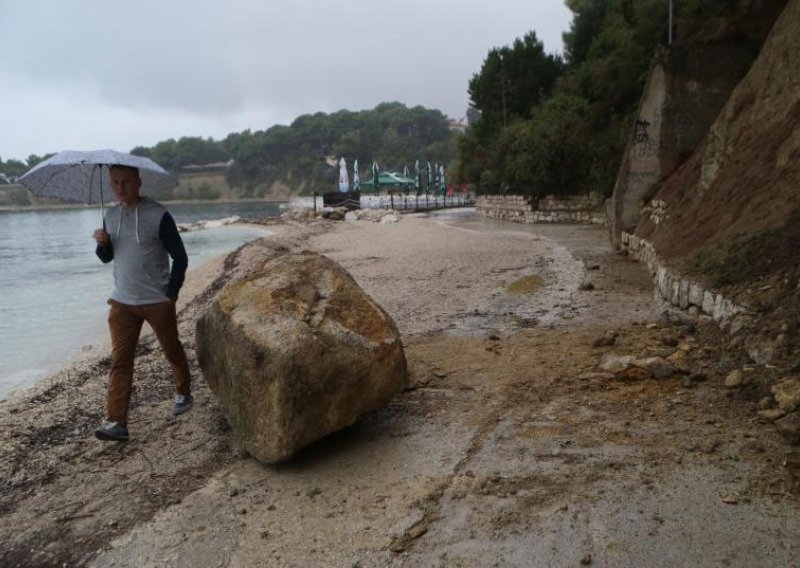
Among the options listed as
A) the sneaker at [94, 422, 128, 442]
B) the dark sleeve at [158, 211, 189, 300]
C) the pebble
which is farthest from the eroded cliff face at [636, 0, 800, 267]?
the sneaker at [94, 422, 128, 442]

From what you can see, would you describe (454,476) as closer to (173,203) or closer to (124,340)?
(124,340)

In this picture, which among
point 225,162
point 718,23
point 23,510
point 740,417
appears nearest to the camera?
point 23,510

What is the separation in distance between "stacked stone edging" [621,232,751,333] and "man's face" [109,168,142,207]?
199 inches

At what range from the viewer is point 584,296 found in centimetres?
869

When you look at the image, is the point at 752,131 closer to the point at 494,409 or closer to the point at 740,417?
the point at 740,417

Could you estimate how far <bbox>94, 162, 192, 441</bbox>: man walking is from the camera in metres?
4.31

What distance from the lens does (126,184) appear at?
170 inches

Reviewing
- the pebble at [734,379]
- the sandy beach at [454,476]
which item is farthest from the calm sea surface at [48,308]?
the pebble at [734,379]

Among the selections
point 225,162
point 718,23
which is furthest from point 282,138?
point 718,23

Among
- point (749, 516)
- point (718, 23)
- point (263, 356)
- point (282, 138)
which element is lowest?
point (749, 516)

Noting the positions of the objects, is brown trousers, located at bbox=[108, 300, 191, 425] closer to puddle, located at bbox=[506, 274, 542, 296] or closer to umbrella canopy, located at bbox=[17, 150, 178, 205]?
umbrella canopy, located at bbox=[17, 150, 178, 205]

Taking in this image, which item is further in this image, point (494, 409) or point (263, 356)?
point (494, 409)

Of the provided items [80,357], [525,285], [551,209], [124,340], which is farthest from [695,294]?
[551,209]

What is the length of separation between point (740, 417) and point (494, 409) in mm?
1668
